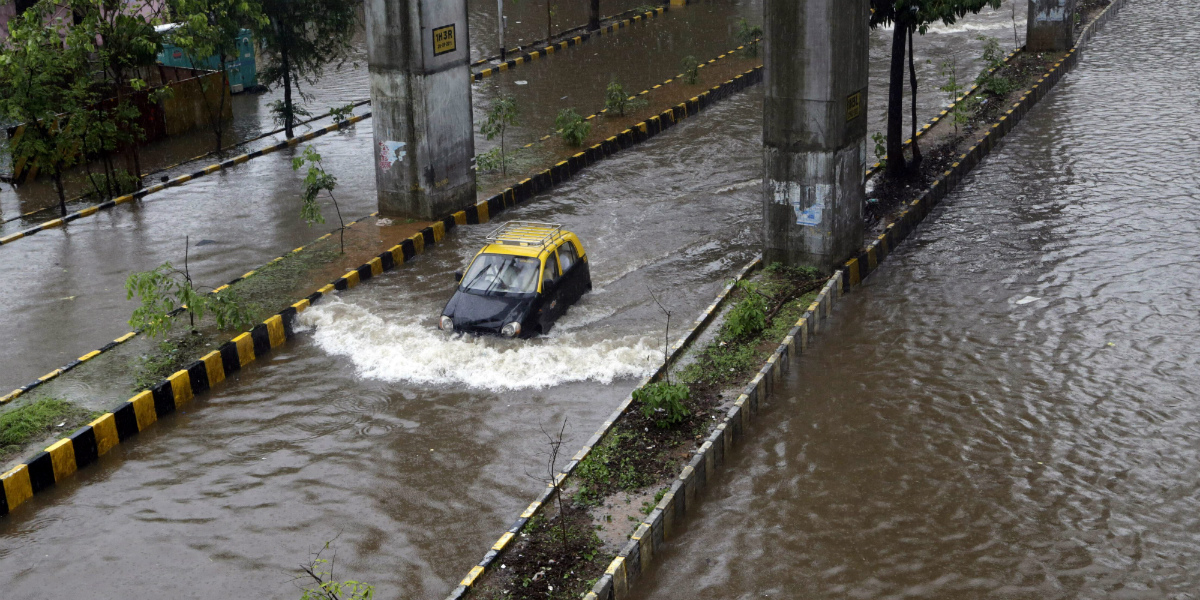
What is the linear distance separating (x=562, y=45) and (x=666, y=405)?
21.5m

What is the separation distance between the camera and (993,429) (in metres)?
10.5

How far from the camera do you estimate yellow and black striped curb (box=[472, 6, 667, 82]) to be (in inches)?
1067

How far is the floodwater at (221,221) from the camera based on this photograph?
13211 mm

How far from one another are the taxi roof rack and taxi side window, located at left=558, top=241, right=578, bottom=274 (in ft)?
0.51

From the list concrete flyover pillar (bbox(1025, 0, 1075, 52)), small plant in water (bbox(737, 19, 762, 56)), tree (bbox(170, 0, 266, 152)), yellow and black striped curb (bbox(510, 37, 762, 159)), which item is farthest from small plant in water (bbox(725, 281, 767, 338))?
concrete flyover pillar (bbox(1025, 0, 1075, 52))

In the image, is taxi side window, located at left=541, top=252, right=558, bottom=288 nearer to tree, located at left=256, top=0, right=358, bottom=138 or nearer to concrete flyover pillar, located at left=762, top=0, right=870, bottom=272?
concrete flyover pillar, located at left=762, top=0, right=870, bottom=272

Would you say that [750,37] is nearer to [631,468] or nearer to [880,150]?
[880,150]

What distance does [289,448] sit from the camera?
10.5 meters

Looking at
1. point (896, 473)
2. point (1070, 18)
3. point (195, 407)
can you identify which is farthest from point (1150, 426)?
point (1070, 18)

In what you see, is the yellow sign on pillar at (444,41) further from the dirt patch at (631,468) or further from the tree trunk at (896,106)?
the tree trunk at (896,106)

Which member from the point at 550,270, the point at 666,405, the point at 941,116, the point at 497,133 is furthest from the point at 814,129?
the point at 941,116

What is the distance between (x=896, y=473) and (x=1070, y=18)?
19807mm

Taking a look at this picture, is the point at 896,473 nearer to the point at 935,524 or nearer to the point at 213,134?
the point at 935,524

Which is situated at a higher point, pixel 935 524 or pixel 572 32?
pixel 572 32
